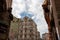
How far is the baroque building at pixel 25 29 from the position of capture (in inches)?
2541

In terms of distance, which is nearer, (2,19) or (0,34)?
(0,34)

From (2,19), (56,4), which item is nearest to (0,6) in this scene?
(2,19)

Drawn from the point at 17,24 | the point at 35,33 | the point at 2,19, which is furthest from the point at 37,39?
the point at 2,19

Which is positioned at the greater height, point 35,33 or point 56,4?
point 56,4

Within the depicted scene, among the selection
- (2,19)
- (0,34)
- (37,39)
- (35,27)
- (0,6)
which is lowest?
(37,39)

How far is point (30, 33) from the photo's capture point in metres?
65.9

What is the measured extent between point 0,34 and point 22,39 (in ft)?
178

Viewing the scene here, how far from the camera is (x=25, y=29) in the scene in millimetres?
67125

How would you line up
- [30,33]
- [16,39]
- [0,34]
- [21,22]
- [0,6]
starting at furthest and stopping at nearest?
[21,22]
[30,33]
[16,39]
[0,6]
[0,34]

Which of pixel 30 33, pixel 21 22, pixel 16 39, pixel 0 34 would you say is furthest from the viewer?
pixel 21 22

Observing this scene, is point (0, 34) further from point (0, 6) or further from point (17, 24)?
point (17, 24)

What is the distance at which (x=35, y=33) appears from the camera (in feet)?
219

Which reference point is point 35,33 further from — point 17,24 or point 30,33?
point 17,24

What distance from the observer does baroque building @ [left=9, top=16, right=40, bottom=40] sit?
64.5m
